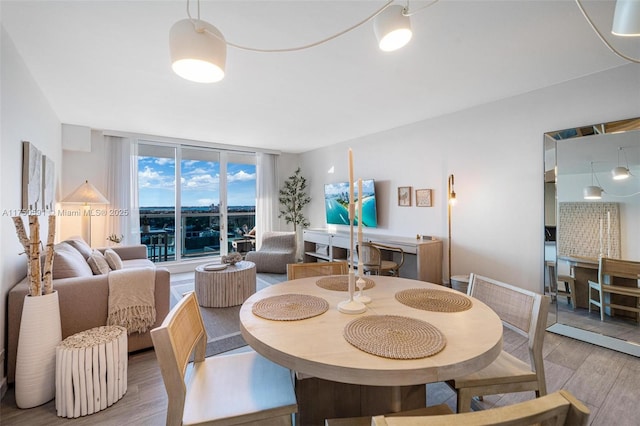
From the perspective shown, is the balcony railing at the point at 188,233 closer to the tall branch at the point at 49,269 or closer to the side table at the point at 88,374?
the tall branch at the point at 49,269

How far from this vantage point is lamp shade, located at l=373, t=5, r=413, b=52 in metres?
1.31

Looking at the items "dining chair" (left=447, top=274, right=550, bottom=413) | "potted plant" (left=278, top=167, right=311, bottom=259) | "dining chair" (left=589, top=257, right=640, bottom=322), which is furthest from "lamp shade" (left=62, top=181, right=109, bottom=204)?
"dining chair" (left=589, top=257, right=640, bottom=322)

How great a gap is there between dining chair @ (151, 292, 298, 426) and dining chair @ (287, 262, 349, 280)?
667mm

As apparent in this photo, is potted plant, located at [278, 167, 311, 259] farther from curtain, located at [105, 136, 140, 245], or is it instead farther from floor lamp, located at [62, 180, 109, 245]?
floor lamp, located at [62, 180, 109, 245]

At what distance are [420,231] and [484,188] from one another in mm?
1037

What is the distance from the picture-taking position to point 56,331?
175 cm

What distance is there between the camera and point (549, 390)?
1.79 m

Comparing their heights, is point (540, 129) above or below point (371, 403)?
above

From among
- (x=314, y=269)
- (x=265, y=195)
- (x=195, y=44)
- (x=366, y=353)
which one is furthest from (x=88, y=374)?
(x=265, y=195)

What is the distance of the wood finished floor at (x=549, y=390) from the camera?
157cm

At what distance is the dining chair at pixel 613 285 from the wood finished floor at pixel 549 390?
44cm

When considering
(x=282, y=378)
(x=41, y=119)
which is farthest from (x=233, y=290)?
(x=41, y=119)

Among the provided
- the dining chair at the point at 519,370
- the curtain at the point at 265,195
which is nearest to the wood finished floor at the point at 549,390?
the dining chair at the point at 519,370

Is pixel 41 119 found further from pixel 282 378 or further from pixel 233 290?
pixel 282 378
